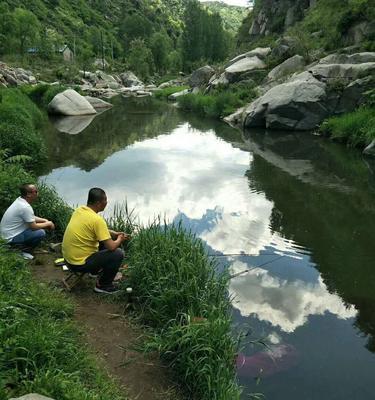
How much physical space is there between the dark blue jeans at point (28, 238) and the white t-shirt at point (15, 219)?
87 millimetres

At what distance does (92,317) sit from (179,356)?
5.64ft

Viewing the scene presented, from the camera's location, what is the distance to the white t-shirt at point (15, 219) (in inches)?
314

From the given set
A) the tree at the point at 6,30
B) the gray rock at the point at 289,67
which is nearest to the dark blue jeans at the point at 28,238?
the gray rock at the point at 289,67

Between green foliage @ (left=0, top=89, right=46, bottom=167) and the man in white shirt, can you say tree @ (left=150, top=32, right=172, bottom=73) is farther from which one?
the man in white shirt

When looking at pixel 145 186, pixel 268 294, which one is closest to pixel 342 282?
pixel 268 294

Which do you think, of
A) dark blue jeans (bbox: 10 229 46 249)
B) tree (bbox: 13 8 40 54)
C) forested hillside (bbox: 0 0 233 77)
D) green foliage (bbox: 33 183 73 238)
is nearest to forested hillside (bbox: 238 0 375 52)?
green foliage (bbox: 33 183 73 238)

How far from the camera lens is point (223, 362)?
5215 millimetres

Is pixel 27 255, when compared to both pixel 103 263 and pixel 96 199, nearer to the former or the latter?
pixel 103 263

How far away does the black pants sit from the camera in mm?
7039

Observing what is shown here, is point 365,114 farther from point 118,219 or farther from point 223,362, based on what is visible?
point 223,362

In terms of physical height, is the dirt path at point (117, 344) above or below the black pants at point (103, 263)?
below

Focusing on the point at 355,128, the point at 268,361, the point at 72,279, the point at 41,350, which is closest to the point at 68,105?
the point at 355,128

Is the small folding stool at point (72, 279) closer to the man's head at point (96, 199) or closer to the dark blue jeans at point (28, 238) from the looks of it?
the man's head at point (96, 199)

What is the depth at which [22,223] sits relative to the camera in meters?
8.14
